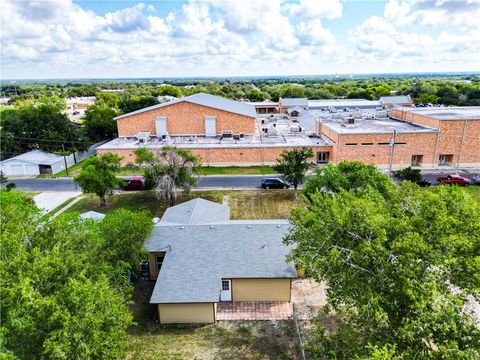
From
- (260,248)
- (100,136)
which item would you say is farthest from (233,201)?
(100,136)

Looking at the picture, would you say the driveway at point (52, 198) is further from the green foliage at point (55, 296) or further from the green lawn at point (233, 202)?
the green foliage at point (55, 296)

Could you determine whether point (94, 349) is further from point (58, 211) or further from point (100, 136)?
point (100, 136)

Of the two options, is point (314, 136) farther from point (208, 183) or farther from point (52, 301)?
point (52, 301)

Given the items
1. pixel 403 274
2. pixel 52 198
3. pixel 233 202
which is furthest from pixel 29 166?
pixel 403 274

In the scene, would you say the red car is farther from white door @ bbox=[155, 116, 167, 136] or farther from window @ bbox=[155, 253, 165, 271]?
white door @ bbox=[155, 116, 167, 136]

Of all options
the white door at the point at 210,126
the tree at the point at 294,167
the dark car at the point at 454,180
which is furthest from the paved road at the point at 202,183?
the dark car at the point at 454,180

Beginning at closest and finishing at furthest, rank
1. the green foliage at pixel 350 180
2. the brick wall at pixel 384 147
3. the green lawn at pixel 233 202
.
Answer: the green foliage at pixel 350 180 → the green lawn at pixel 233 202 → the brick wall at pixel 384 147
